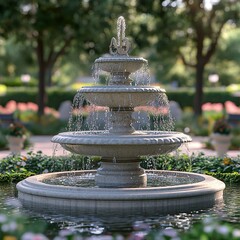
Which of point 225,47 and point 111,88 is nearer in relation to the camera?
point 111,88

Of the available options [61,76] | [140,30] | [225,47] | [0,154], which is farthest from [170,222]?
[61,76]

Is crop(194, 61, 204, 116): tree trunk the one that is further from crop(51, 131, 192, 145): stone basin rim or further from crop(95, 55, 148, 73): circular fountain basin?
crop(51, 131, 192, 145): stone basin rim

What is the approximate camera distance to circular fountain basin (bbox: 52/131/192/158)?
35.7 feet

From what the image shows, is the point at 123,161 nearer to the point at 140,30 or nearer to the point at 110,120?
the point at 110,120

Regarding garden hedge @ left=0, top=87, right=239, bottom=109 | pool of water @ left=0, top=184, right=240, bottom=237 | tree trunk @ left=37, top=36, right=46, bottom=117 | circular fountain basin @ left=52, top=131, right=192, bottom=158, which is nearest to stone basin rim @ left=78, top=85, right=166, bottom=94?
circular fountain basin @ left=52, top=131, right=192, bottom=158

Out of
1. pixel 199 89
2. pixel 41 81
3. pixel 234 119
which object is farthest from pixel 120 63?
pixel 199 89

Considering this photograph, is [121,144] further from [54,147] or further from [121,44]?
[54,147]

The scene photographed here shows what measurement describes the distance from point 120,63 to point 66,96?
1118 inches

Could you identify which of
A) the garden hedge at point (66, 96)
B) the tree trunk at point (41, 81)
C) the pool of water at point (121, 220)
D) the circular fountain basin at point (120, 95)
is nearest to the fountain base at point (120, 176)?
the circular fountain basin at point (120, 95)

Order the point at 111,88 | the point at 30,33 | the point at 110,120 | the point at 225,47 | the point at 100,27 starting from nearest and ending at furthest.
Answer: the point at 111,88, the point at 110,120, the point at 100,27, the point at 30,33, the point at 225,47

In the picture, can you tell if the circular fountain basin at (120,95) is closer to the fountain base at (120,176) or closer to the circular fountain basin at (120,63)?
the circular fountain basin at (120,63)

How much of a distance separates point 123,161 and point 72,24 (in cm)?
1928

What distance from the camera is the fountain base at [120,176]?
11734 millimetres

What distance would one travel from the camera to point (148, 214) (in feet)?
33.0
